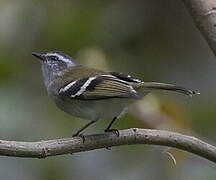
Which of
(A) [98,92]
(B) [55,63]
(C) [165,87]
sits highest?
(C) [165,87]

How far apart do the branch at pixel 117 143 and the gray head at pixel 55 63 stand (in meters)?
0.95

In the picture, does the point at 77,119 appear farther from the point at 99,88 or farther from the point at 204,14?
the point at 204,14

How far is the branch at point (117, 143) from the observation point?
7.79 ft

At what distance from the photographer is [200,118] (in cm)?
335

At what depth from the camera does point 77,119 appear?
3586mm

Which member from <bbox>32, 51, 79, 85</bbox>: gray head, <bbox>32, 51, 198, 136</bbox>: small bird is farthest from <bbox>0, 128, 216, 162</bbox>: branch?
<bbox>32, 51, 79, 85</bbox>: gray head

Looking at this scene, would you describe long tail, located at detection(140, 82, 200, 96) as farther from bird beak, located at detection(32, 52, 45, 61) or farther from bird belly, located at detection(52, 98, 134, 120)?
bird beak, located at detection(32, 52, 45, 61)

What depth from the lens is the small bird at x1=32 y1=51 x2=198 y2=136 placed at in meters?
2.91

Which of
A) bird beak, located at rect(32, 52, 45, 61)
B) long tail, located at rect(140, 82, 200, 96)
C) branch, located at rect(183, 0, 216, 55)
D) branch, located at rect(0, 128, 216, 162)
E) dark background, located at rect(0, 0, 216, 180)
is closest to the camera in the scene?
branch, located at rect(0, 128, 216, 162)

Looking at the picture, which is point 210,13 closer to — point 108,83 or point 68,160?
point 108,83

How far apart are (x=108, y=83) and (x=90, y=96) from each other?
10cm

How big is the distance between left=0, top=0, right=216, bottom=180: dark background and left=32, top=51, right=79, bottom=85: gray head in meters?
0.08

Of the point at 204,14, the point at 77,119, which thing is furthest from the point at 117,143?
the point at 77,119

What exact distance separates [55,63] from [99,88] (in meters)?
0.69
